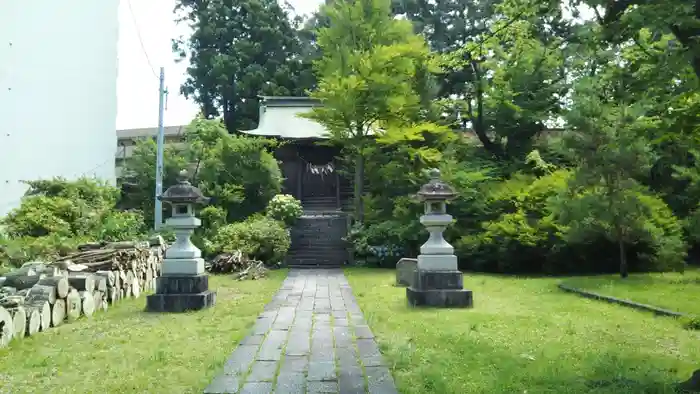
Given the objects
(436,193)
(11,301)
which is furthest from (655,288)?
(11,301)

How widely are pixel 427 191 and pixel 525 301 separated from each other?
228 cm

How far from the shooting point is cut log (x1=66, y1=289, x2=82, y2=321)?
6.69 metres

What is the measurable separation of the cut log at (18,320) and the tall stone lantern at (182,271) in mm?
2006

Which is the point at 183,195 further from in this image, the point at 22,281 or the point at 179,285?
the point at 22,281

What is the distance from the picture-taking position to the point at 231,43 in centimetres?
A: 2836

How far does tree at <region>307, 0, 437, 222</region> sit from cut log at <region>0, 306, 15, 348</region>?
9996 mm

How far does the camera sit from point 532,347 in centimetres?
511

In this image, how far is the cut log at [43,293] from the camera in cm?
616

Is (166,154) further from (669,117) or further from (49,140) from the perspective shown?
(669,117)

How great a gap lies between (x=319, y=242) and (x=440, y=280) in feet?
27.4

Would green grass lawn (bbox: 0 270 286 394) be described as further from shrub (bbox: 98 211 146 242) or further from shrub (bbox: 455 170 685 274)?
shrub (bbox: 455 170 685 274)

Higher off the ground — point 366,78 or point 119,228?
point 366,78

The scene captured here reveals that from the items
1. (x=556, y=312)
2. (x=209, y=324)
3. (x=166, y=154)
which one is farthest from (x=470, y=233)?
(x=166, y=154)

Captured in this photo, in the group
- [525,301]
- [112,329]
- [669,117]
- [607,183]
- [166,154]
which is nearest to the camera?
[669,117]
